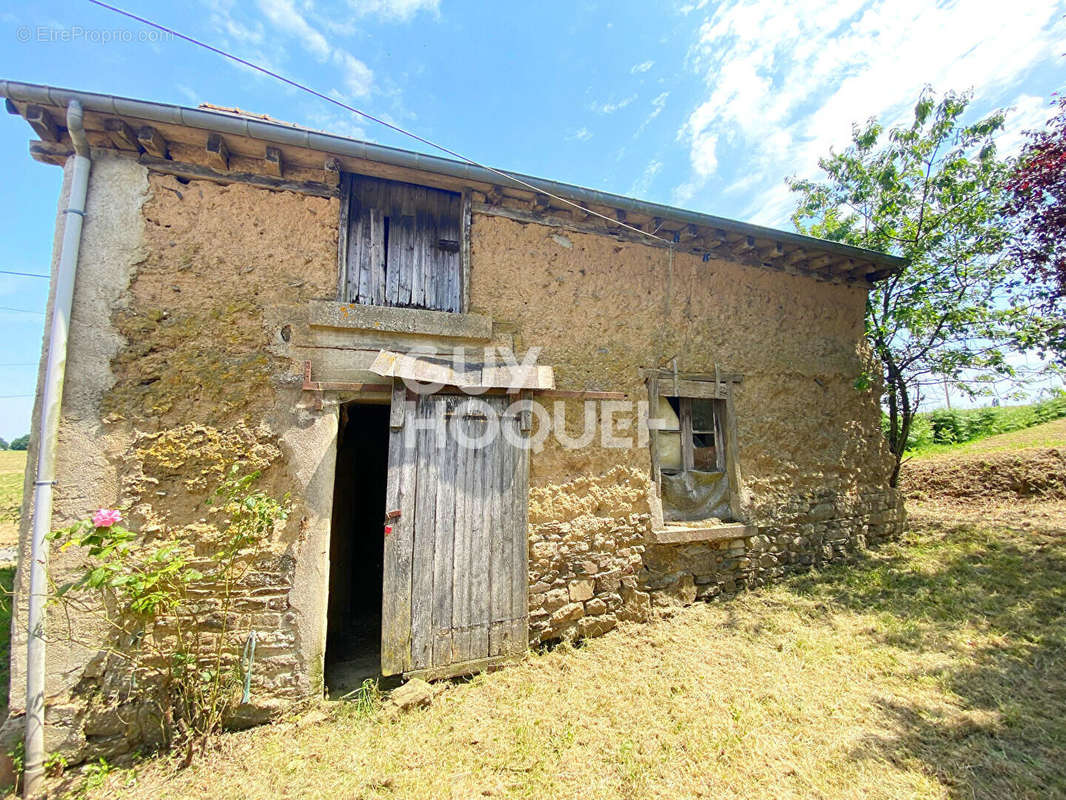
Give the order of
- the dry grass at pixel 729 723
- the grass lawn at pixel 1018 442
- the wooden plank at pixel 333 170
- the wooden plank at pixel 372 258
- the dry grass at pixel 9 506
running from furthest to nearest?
the grass lawn at pixel 1018 442
the dry grass at pixel 9 506
the wooden plank at pixel 372 258
the wooden plank at pixel 333 170
the dry grass at pixel 729 723

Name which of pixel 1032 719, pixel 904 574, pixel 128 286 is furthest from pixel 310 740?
pixel 904 574

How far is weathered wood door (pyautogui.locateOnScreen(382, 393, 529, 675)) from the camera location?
138 inches

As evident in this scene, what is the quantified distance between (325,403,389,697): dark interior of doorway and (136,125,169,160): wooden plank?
2.43 m

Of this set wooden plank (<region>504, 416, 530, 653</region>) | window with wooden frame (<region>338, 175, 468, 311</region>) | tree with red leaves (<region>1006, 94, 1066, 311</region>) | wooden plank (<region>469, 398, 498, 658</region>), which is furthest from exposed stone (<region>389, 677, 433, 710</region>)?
tree with red leaves (<region>1006, 94, 1066, 311</region>)

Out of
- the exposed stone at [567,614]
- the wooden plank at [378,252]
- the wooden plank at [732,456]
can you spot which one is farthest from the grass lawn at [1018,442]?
the wooden plank at [378,252]

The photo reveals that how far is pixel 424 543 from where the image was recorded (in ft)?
11.8

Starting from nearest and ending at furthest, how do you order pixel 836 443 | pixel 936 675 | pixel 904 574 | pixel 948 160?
1. pixel 936 675
2. pixel 904 574
3. pixel 836 443
4. pixel 948 160

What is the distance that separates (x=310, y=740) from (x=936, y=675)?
15.7 feet

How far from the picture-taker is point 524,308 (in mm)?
4238

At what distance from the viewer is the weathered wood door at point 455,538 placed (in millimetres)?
3506

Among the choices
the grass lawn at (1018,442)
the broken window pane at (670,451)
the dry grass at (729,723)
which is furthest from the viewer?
the grass lawn at (1018,442)

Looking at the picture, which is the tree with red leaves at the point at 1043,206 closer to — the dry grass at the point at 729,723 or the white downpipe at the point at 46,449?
the dry grass at the point at 729,723

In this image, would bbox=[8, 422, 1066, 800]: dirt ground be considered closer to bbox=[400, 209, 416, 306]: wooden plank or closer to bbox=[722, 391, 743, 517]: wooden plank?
bbox=[722, 391, 743, 517]: wooden plank

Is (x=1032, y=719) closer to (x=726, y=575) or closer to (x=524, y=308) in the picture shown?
(x=726, y=575)
